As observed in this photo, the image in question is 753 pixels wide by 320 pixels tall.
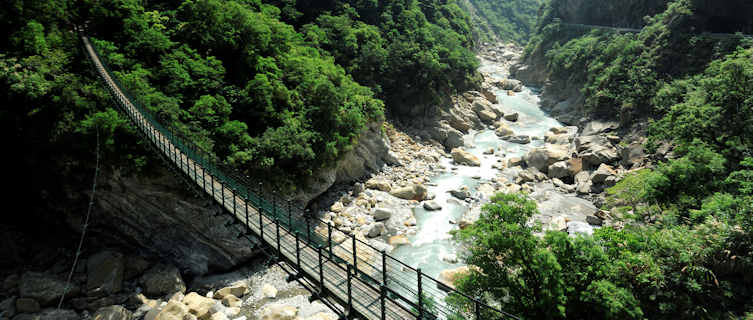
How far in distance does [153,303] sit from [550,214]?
20127 mm

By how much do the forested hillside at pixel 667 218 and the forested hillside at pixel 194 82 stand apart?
38.5 ft

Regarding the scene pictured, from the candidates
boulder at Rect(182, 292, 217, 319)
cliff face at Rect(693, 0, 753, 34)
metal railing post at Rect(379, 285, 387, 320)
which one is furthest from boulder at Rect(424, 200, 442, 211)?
cliff face at Rect(693, 0, 753, 34)

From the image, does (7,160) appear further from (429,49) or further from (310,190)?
(429,49)

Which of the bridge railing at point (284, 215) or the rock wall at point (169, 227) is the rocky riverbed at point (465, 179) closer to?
the bridge railing at point (284, 215)

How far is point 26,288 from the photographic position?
1474 centimetres

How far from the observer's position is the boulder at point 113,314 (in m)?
14.0

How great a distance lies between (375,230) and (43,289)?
46.8 feet

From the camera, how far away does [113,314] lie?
46.0ft

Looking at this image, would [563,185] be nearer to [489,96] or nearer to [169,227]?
[489,96]

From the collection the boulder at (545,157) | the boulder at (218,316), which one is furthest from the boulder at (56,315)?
the boulder at (545,157)

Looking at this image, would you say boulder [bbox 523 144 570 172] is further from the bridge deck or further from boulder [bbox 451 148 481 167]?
the bridge deck

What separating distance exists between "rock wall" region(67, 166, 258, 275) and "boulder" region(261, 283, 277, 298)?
207 cm

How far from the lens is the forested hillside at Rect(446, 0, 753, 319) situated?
10.4m

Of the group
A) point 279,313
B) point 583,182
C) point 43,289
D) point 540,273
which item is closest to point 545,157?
point 583,182
